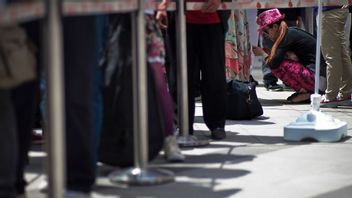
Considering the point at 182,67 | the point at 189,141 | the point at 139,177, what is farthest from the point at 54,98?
the point at 189,141

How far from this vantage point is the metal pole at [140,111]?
181 inches

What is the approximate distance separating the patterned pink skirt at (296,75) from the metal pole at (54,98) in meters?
5.63

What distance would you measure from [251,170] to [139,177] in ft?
2.91

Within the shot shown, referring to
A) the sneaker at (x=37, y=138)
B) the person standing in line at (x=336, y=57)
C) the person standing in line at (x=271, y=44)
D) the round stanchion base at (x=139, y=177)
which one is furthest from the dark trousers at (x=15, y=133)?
the person standing in line at (x=271, y=44)

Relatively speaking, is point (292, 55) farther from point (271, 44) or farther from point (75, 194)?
point (75, 194)

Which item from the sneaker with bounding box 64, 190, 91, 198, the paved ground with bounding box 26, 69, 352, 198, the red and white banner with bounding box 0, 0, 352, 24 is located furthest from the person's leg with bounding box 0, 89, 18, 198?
the paved ground with bounding box 26, 69, 352, 198

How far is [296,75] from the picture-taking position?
8.91 metres

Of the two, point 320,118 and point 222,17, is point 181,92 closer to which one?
point 222,17

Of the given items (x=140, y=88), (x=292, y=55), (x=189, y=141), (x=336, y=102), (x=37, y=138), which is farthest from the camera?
(x=292, y=55)

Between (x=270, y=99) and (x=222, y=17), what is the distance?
3.48m

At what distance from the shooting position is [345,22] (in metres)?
8.23

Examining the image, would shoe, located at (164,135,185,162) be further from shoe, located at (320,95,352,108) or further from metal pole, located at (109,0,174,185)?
shoe, located at (320,95,352,108)

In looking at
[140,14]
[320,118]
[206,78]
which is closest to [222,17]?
[206,78]

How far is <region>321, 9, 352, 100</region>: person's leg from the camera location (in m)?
8.15
